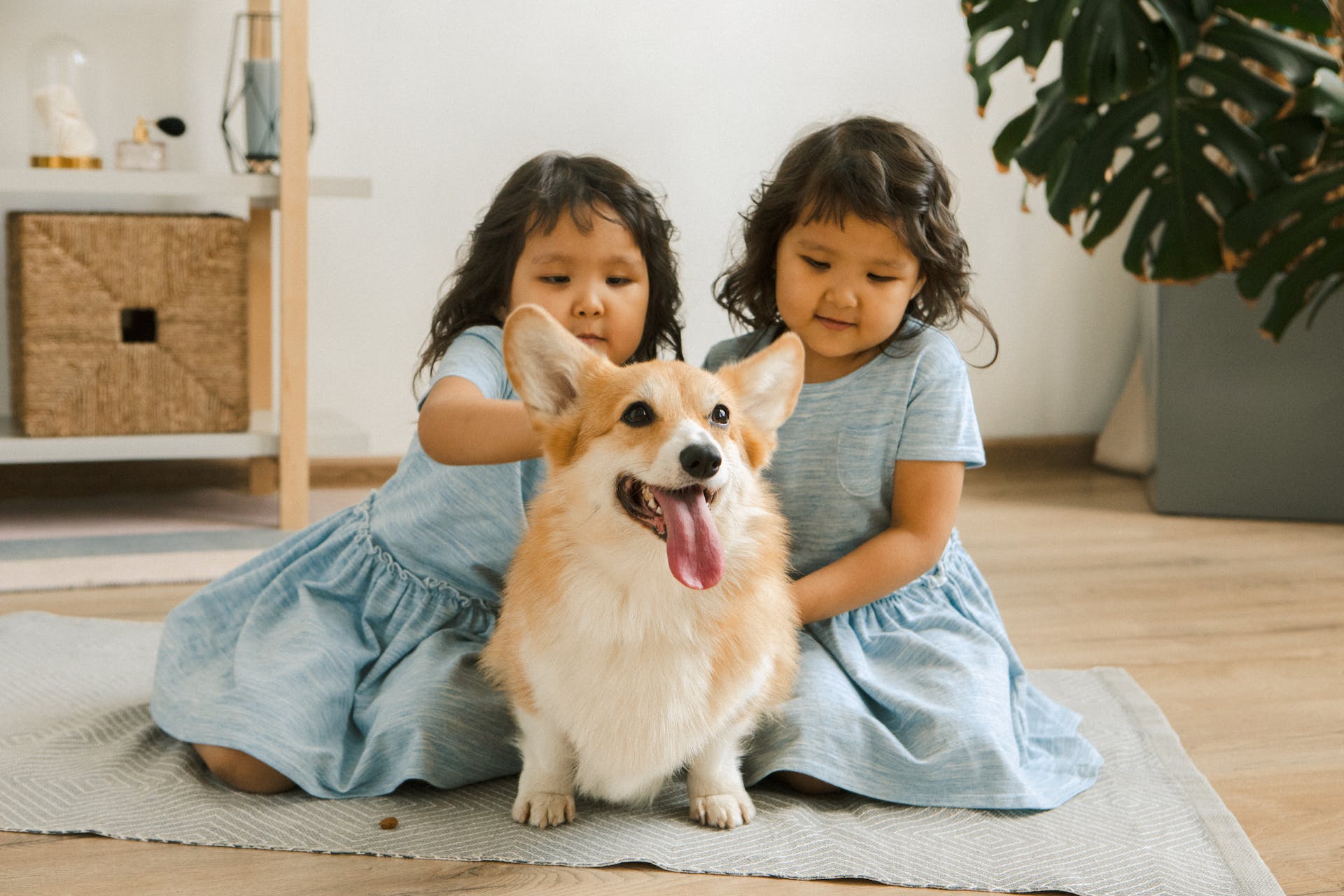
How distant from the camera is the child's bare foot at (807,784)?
1.28 meters

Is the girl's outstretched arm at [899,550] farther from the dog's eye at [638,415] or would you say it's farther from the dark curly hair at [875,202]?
the dog's eye at [638,415]

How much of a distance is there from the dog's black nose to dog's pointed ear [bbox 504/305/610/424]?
6.3 inches

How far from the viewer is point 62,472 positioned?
2.77 metres

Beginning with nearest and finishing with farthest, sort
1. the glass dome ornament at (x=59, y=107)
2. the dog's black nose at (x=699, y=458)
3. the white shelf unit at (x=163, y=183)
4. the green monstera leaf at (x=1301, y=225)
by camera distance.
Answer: the dog's black nose at (x=699, y=458) → the green monstera leaf at (x=1301, y=225) → the white shelf unit at (x=163, y=183) → the glass dome ornament at (x=59, y=107)

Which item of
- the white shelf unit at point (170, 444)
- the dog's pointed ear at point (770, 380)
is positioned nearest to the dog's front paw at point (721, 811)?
the dog's pointed ear at point (770, 380)

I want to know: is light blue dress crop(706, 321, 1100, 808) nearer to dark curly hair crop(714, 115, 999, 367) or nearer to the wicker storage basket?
dark curly hair crop(714, 115, 999, 367)

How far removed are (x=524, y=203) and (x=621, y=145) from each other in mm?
1647

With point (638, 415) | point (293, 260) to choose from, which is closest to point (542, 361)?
point (638, 415)

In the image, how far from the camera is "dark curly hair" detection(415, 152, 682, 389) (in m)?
1.38

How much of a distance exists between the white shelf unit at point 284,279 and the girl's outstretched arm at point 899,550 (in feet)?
4.70

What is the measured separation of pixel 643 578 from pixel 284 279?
1598 mm

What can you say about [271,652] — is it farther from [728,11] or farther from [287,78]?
[728,11]

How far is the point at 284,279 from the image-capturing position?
7.91 ft

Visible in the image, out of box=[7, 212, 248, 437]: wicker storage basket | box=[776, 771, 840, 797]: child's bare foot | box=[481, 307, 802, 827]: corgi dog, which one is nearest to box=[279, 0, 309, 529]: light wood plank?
box=[7, 212, 248, 437]: wicker storage basket
